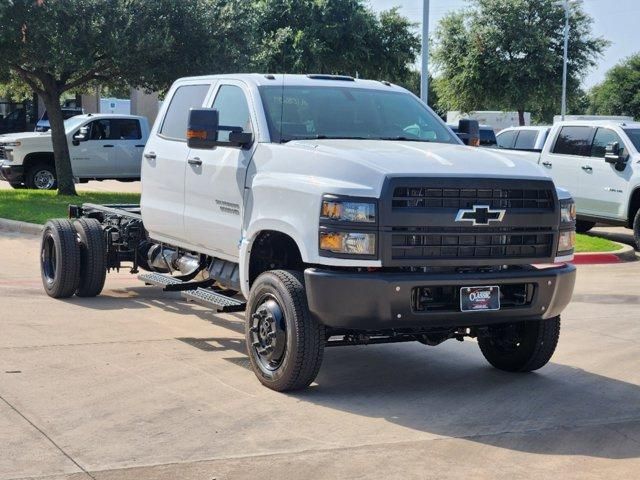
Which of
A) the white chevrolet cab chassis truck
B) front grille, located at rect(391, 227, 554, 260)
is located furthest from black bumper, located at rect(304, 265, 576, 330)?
front grille, located at rect(391, 227, 554, 260)

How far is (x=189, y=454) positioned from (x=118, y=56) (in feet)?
51.2

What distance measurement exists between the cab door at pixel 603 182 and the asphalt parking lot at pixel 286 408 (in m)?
7.66

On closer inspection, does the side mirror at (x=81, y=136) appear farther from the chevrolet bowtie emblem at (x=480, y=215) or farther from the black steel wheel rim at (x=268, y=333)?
the chevrolet bowtie emblem at (x=480, y=215)

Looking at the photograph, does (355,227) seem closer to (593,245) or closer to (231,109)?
(231,109)

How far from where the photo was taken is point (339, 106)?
839cm

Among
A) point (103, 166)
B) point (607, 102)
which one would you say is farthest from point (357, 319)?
point (607, 102)

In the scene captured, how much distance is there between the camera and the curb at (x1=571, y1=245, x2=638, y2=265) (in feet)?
51.7

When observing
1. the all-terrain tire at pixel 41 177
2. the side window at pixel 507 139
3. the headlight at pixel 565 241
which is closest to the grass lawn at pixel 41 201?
the all-terrain tire at pixel 41 177

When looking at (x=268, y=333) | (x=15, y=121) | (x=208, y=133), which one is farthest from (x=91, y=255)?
(x=15, y=121)

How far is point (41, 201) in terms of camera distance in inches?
811

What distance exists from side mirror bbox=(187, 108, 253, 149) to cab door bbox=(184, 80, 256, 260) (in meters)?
0.10

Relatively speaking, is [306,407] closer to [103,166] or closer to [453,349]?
[453,349]

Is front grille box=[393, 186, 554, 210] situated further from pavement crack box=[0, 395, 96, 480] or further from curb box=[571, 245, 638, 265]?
curb box=[571, 245, 638, 265]

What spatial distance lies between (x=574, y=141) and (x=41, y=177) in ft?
41.4
